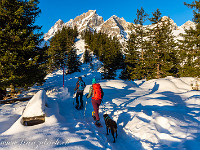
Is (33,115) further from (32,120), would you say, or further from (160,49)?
(160,49)

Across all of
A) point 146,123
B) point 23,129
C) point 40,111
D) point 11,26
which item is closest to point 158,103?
point 146,123

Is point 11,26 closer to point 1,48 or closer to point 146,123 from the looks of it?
point 1,48

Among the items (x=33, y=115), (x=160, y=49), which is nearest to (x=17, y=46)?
(x=33, y=115)

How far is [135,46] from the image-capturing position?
82.9 feet

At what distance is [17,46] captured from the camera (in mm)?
10602

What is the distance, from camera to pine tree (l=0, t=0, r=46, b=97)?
32.1 feet

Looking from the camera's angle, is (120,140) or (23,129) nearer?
(23,129)

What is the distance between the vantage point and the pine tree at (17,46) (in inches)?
385

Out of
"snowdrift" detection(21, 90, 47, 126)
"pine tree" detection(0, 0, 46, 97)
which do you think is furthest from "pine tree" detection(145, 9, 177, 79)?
"snowdrift" detection(21, 90, 47, 126)

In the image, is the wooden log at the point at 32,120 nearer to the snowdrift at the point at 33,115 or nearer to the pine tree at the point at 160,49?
the snowdrift at the point at 33,115

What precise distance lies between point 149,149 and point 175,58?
73.1 ft

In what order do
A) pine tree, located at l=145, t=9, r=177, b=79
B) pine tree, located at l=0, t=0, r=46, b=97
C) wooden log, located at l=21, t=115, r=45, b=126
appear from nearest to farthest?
wooden log, located at l=21, t=115, r=45, b=126 → pine tree, located at l=0, t=0, r=46, b=97 → pine tree, located at l=145, t=9, r=177, b=79

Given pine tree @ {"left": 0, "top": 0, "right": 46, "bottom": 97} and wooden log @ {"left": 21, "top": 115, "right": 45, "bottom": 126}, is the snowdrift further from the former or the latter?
pine tree @ {"left": 0, "top": 0, "right": 46, "bottom": 97}

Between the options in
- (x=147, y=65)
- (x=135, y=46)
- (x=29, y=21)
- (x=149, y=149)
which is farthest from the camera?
(x=135, y=46)
